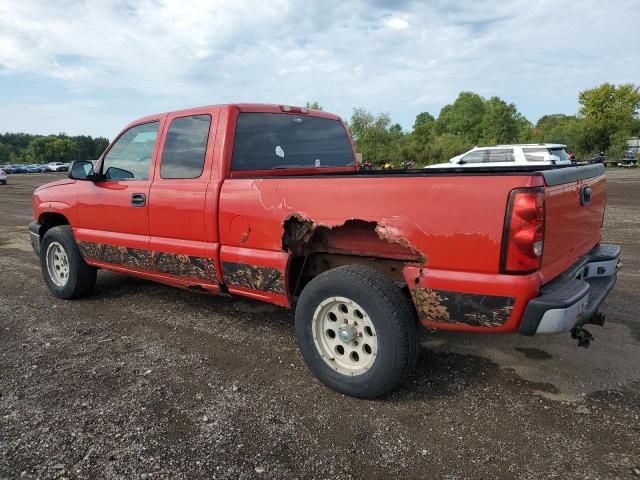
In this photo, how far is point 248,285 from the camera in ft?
12.3

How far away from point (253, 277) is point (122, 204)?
175 cm

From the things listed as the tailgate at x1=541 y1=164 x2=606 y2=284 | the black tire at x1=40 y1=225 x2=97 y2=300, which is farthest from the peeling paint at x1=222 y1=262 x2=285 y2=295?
the black tire at x1=40 y1=225 x2=97 y2=300

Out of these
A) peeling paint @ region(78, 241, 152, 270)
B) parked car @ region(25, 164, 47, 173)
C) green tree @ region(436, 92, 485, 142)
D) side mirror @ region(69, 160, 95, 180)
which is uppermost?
green tree @ region(436, 92, 485, 142)

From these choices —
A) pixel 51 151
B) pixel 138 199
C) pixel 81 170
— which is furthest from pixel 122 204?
pixel 51 151

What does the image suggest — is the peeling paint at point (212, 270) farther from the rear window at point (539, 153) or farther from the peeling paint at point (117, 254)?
the rear window at point (539, 153)

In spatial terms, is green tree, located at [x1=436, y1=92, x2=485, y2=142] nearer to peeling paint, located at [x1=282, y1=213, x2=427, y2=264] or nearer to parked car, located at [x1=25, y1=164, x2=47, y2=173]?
parked car, located at [x1=25, y1=164, x2=47, y2=173]

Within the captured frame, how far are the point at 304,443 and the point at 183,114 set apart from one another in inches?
114

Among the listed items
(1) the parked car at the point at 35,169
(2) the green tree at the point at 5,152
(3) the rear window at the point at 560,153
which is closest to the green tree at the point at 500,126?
(3) the rear window at the point at 560,153

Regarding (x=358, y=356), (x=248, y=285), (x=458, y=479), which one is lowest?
(x=458, y=479)

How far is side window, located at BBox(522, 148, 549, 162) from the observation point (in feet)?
52.5

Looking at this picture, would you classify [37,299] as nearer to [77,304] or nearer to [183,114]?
[77,304]

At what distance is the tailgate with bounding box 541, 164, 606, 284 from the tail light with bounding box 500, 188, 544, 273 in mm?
106

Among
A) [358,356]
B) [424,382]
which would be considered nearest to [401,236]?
[358,356]

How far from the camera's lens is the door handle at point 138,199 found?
439 centimetres
